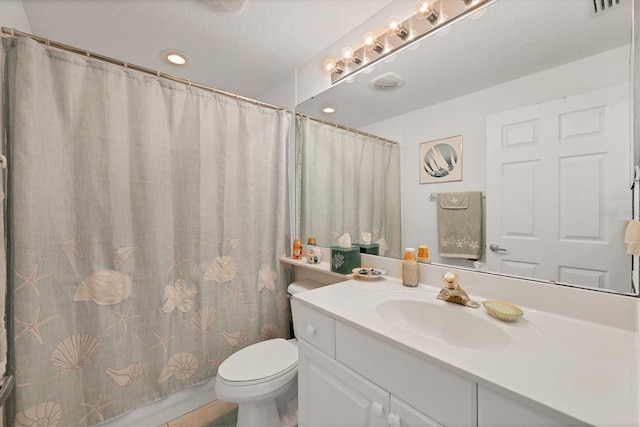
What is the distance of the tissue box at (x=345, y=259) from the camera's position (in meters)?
1.37

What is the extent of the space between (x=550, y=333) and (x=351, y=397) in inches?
24.9

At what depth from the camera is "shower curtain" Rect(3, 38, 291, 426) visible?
3.52ft

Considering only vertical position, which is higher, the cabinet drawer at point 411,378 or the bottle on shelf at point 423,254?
the bottle on shelf at point 423,254

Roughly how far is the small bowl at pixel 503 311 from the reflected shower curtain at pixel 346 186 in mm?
502

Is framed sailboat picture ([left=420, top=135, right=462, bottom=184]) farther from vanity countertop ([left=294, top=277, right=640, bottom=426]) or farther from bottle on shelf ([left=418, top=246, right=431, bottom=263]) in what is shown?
vanity countertop ([left=294, top=277, right=640, bottom=426])

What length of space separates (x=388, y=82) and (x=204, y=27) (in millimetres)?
1167

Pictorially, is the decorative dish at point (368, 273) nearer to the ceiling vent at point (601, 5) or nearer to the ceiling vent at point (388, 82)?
the ceiling vent at point (388, 82)

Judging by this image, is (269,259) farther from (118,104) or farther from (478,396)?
(478,396)

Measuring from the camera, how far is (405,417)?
670mm

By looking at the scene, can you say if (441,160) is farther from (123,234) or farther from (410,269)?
(123,234)

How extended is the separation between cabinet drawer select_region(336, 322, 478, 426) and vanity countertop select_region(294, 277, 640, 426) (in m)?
0.03

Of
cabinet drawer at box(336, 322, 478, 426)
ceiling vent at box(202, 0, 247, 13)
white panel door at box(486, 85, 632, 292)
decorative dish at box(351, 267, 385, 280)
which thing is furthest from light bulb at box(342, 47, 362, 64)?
cabinet drawer at box(336, 322, 478, 426)

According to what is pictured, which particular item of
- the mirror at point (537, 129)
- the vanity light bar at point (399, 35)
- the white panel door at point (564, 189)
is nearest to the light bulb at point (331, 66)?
the vanity light bar at point (399, 35)

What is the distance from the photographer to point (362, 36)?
58.3 inches
